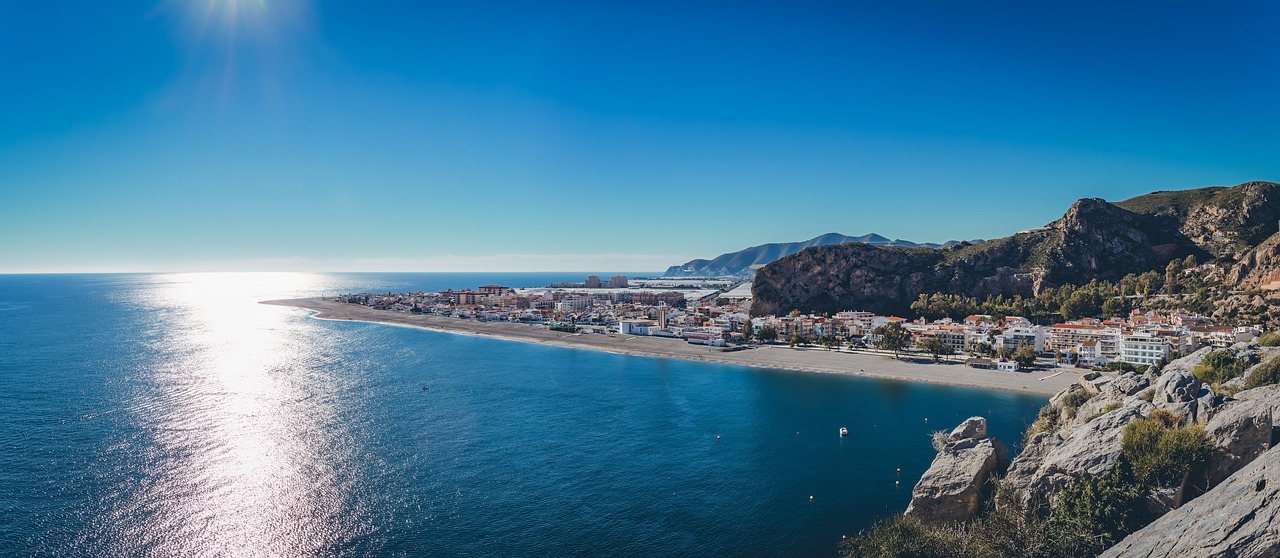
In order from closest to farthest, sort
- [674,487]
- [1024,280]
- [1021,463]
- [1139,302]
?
[1021,463]
[674,487]
[1139,302]
[1024,280]

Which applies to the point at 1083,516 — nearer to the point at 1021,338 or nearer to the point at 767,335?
the point at 1021,338

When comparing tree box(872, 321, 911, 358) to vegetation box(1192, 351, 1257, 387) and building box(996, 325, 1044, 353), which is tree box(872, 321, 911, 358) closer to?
building box(996, 325, 1044, 353)

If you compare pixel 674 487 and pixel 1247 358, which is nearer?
pixel 1247 358

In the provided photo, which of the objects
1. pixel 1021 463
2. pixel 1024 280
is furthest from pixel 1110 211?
pixel 1021 463

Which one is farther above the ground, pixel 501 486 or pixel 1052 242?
pixel 1052 242

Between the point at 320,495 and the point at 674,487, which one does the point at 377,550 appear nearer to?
the point at 320,495

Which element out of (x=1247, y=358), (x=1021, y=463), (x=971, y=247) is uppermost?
(x=971, y=247)

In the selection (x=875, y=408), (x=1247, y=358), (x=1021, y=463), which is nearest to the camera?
(x=1021, y=463)
